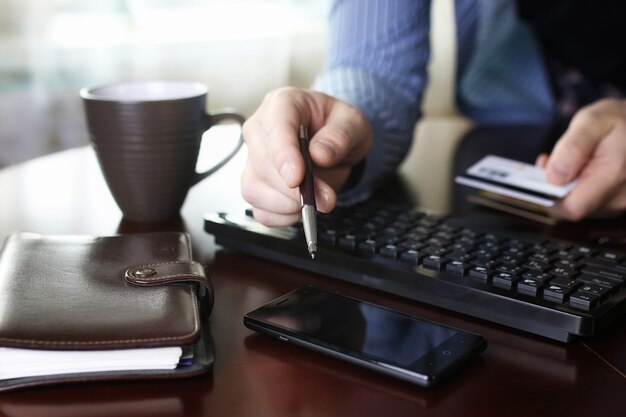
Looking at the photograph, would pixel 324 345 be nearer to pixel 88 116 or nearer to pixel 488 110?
pixel 88 116

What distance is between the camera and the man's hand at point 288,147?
2.15 ft

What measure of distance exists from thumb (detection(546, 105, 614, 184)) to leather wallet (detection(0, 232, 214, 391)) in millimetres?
435

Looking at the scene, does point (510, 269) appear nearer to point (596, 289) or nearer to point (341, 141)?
point (596, 289)

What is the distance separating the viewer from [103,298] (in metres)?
0.50

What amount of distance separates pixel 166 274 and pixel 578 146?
1.70 feet

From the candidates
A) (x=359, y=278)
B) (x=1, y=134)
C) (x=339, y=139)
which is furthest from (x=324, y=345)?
(x=1, y=134)

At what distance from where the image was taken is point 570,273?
1.97ft

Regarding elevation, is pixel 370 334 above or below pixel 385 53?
below

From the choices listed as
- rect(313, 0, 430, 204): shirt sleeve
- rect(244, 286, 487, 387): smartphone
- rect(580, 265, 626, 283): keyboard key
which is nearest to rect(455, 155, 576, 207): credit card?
rect(313, 0, 430, 204): shirt sleeve

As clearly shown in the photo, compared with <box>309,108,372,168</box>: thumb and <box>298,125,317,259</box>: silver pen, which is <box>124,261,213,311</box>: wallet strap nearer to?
<box>298,125,317,259</box>: silver pen

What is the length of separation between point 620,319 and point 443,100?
7.47ft

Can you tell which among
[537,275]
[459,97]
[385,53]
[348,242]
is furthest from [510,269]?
[459,97]

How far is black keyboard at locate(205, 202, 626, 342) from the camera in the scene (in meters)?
0.55

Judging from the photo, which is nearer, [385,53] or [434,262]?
[434,262]
